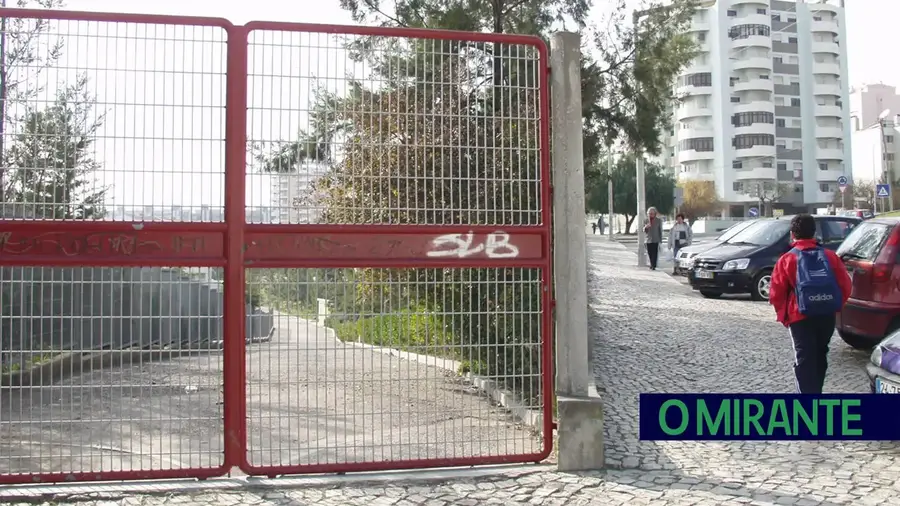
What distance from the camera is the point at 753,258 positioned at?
15203 mm

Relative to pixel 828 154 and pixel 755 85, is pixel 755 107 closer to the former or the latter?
pixel 755 85

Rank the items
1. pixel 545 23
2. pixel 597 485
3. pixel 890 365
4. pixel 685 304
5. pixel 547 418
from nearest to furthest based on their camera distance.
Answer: pixel 597 485 → pixel 547 418 → pixel 890 365 → pixel 545 23 → pixel 685 304

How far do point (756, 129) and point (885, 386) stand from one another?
83.9m

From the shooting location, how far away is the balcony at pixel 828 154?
87250 mm

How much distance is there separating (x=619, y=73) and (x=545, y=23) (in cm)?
153

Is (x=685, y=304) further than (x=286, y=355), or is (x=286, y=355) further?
(x=685, y=304)

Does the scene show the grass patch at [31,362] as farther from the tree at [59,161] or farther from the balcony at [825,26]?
the balcony at [825,26]

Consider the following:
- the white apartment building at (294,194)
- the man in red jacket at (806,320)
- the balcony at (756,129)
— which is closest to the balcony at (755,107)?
the balcony at (756,129)

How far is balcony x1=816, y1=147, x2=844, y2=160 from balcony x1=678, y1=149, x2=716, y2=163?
454 inches

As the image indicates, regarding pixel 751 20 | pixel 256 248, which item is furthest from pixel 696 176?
pixel 256 248

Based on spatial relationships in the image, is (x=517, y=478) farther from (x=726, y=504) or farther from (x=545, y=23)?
(x=545, y=23)

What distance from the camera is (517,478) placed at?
16.6 feet

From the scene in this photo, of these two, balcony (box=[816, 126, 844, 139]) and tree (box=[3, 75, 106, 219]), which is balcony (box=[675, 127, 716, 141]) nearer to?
balcony (box=[816, 126, 844, 139])

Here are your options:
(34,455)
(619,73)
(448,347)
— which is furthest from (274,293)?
(619,73)
